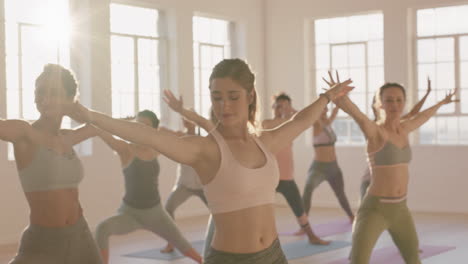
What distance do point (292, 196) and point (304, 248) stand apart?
1.51ft

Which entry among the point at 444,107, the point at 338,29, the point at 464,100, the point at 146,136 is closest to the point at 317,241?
the point at 444,107

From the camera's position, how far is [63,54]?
313 inches

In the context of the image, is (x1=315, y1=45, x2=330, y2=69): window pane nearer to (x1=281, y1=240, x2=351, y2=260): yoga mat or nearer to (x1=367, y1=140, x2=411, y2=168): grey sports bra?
(x1=281, y1=240, x2=351, y2=260): yoga mat

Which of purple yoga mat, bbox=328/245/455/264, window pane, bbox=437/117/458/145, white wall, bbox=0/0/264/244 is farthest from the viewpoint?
window pane, bbox=437/117/458/145

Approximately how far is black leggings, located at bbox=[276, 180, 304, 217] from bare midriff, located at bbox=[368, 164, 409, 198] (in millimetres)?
2334

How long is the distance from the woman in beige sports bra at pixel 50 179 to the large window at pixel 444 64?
23.4ft

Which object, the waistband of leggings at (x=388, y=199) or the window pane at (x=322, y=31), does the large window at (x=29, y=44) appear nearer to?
the window pane at (x=322, y=31)

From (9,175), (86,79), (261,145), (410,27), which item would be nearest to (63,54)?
(86,79)

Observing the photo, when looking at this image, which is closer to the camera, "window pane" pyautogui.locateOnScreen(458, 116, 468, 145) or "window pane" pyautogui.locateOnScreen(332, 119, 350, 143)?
"window pane" pyautogui.locateOnScreen(458, 116, 468, 145)

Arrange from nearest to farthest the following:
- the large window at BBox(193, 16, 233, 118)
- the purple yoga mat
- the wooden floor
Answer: the purple yoga mat
the wooden floor
the large window at BBox(193, 16, 233, 118)

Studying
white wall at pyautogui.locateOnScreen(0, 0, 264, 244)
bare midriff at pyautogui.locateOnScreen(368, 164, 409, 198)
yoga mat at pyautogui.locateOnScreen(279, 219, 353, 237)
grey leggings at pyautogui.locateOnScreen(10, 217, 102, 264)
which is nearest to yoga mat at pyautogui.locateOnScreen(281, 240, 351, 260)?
yoga mat at pyautogui.locateOnScreen(279, 219, 353, 237)

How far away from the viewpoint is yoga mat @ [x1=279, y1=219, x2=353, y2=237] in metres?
7.52

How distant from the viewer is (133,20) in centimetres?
882

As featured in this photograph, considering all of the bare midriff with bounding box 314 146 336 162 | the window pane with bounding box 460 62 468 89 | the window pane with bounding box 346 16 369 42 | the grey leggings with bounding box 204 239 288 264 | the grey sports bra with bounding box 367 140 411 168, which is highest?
the window pane with bounding box 346 16 369 42
